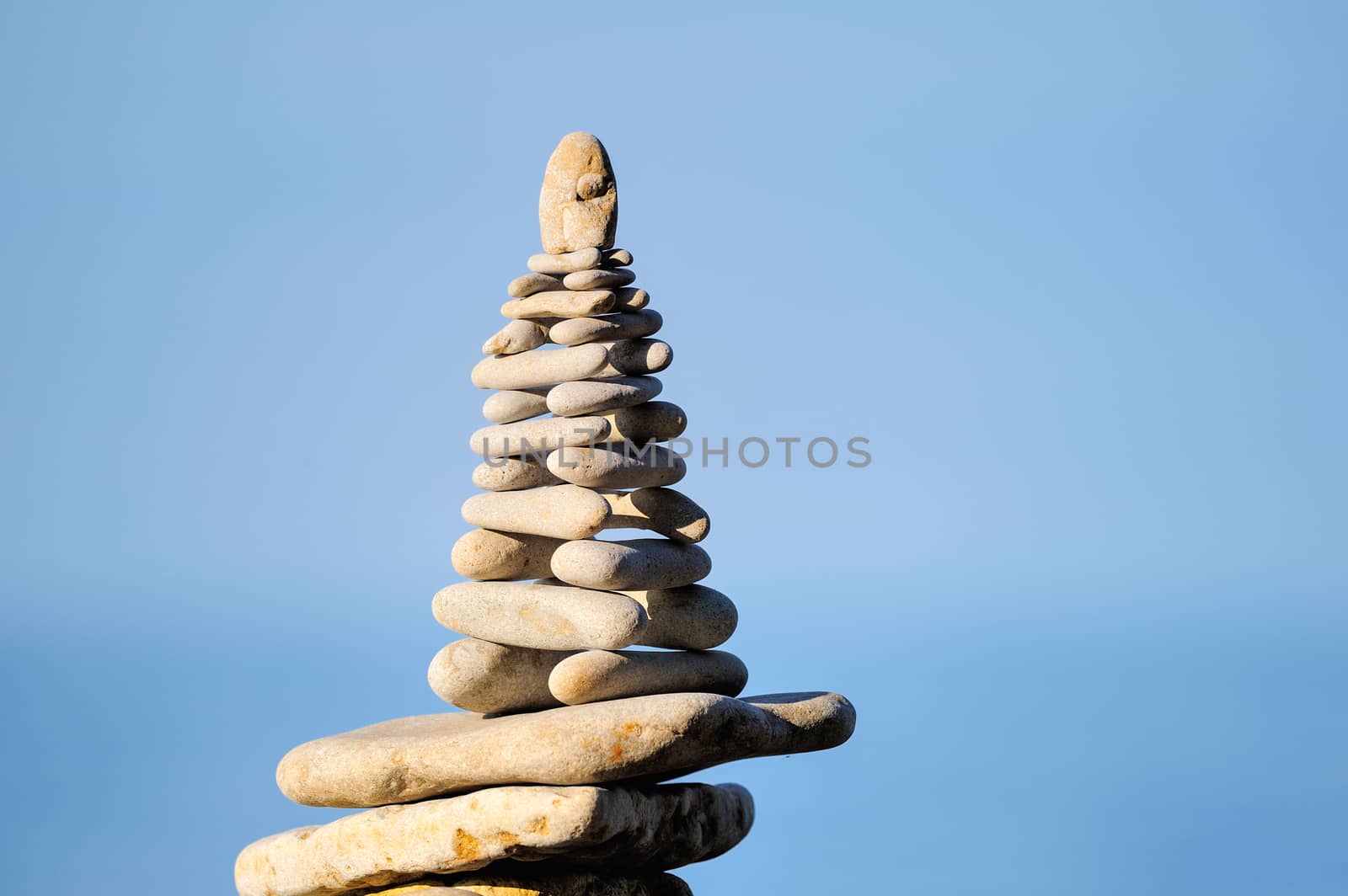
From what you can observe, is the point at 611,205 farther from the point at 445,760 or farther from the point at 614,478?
the point at 445,760

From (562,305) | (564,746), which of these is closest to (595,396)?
(562,305)

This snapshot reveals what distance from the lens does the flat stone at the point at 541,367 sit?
802 centimetres

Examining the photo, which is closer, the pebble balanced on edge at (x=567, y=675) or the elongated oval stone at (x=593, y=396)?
the pebble balanced on edge at (x=567, y=675)

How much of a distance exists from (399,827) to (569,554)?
1.40 metres

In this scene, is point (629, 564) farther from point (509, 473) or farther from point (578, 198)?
point (578, 198)

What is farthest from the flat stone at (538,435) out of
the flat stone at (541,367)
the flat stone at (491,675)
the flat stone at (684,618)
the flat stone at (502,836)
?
the flat stone at (502,836)

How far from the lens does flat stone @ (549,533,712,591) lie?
25.4 feet

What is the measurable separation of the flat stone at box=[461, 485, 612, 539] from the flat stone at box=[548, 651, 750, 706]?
0.36m

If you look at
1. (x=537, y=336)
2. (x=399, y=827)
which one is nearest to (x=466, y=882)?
(x=399, y=827)

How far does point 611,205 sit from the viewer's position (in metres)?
8.39

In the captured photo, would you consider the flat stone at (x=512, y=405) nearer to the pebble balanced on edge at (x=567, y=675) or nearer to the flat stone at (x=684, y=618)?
the pebble balanced on edge at (x=567, y=675)

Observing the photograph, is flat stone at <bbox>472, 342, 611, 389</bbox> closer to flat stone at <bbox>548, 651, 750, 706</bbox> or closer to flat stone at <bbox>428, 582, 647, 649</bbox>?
flat stone at <bbox>428, 582, 647, 649</bbox>

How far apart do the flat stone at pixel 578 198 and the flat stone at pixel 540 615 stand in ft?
5.46

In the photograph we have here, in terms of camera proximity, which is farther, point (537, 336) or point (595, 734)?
point (537, 336)
